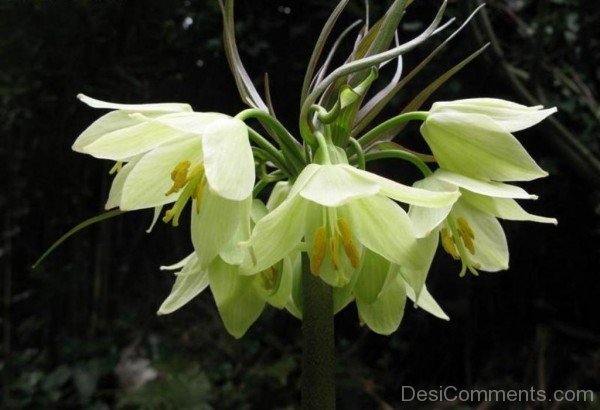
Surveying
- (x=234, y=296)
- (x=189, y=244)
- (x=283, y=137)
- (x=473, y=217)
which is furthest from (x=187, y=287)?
(x=189, y=244)

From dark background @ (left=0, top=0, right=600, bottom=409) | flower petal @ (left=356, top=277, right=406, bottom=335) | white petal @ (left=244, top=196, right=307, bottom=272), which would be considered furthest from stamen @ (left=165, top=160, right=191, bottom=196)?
dark background @ (left=0, top=0, right=600, bottom=409)

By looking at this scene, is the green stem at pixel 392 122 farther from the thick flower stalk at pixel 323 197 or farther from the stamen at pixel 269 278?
the stamen at pixel 269 278

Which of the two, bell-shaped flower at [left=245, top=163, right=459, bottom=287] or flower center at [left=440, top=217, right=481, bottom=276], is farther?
flower center at [left=440, top=217, right=481, bottom=276]

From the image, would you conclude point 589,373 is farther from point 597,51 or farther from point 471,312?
point 597,51

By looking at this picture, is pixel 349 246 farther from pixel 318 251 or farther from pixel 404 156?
pixel 404 156

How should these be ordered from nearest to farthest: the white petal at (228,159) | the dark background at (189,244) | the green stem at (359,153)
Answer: the white petal at (228,159) → the green stem at (359,153) → the dark background at (189,244)

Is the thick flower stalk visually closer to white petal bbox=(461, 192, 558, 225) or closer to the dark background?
white petal bbox=(461, 192, 558, 225)

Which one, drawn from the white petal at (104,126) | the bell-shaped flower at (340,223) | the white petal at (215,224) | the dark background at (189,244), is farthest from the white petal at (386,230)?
the dark background at (189,244)
